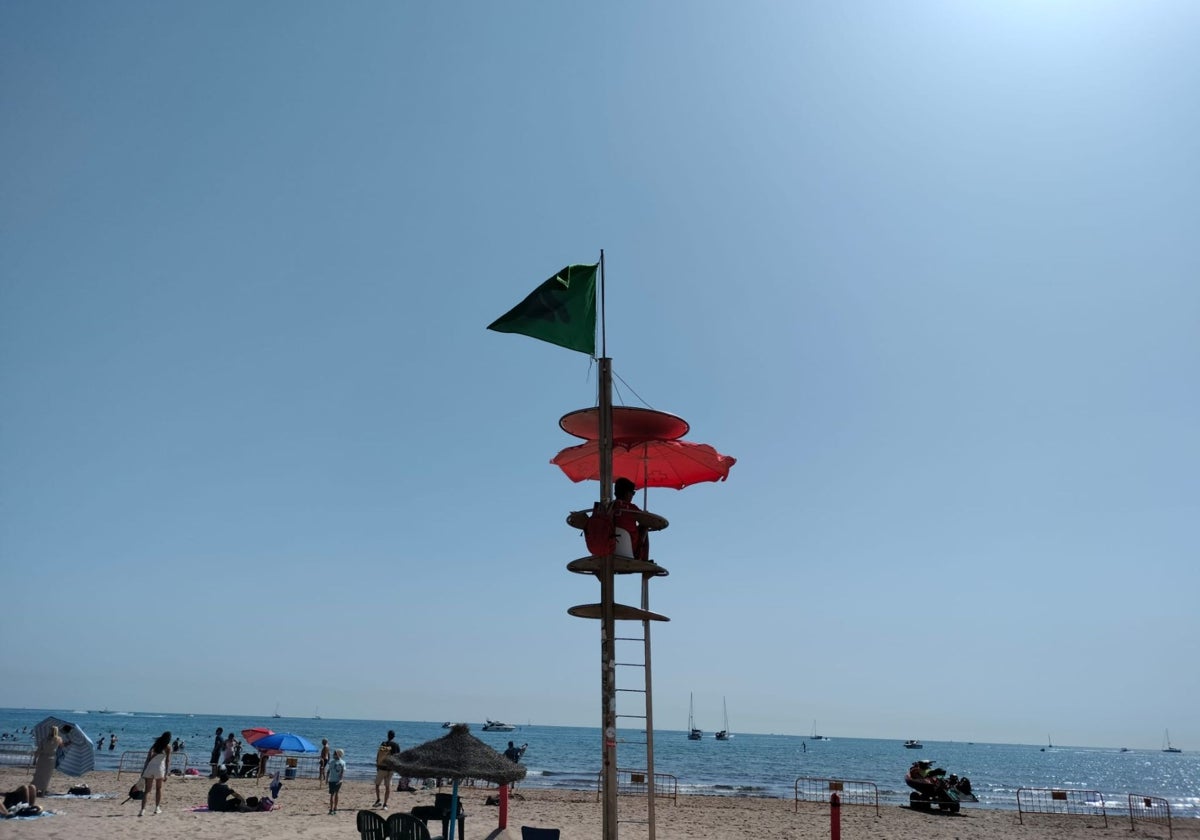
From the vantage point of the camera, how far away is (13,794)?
49.5 feet

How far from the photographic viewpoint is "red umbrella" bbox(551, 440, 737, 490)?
32.3ft

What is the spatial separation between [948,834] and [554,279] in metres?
17.0

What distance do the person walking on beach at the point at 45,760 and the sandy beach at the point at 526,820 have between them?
0.59m

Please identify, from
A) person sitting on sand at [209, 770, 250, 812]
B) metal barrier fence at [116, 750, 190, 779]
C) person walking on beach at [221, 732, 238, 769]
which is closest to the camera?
person sitting on sand at [209, 770, 250, 812]

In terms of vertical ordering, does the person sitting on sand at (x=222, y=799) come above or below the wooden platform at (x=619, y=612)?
below

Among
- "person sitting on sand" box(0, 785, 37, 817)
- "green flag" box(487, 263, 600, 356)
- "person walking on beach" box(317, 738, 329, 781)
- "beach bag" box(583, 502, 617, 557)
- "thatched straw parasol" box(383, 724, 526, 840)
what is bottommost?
"person walking on beach" box(317, 738, 329, 781)

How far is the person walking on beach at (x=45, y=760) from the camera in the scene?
16.6m

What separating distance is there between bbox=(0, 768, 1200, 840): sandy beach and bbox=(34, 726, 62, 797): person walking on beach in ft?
1.92

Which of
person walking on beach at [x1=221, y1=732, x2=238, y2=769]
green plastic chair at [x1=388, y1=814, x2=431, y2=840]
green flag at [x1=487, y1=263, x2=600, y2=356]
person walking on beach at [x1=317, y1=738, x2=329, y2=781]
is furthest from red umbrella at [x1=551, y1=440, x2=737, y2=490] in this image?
person walking on beach at [x1=221, y1=732, x2=238, y2=769]

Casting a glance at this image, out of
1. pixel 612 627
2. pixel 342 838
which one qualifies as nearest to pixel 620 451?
pixel 612 627

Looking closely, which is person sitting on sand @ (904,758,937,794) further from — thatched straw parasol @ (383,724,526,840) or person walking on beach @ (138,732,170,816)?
person walking on beach @ (138,732,170,816)

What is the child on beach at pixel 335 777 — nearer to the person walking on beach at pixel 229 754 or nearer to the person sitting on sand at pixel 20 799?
the person sitting on sand at pixel 20 799

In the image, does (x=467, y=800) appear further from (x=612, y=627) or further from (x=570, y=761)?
(x=570, y=761)

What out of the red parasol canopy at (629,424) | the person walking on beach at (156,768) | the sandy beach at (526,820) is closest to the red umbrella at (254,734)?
the sandy beach at (526,820)
